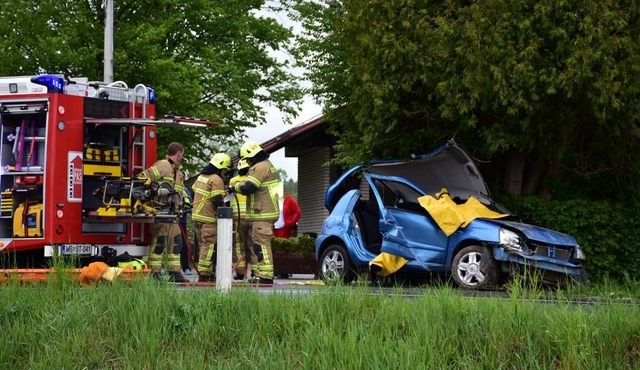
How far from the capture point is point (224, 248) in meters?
10.1

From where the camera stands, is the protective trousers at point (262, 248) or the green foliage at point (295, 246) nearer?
the protective trousers at point (262, 248)

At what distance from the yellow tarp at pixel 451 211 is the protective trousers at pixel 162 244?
353 centimetres

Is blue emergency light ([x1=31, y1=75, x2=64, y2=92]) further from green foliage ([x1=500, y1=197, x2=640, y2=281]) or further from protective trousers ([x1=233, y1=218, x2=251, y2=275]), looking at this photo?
green foliage ([x1=500, y1=197, x2=640, y2=281])

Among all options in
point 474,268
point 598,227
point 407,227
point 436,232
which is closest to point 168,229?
point 407,227

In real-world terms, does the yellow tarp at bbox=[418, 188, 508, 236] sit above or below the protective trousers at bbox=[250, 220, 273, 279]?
above

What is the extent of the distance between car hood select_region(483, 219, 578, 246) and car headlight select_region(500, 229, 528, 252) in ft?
0.35

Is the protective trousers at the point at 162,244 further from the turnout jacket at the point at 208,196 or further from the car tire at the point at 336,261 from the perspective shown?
the car tire at the point at 336,261

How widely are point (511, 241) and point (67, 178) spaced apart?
19.2ft

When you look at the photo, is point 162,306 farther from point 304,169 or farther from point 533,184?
point 304,169

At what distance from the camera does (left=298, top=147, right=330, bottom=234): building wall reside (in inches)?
1259

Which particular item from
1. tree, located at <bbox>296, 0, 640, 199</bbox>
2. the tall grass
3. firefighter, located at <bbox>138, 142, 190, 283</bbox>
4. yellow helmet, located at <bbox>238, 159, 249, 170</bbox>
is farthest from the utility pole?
the tall grass

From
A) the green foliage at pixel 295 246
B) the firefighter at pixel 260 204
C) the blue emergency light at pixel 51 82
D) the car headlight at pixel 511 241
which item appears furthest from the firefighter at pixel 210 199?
the green foliage at pixel 295 246

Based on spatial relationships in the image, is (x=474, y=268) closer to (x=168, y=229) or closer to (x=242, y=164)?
(x=242, y=164)

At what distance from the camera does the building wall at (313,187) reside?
32.0 meters
